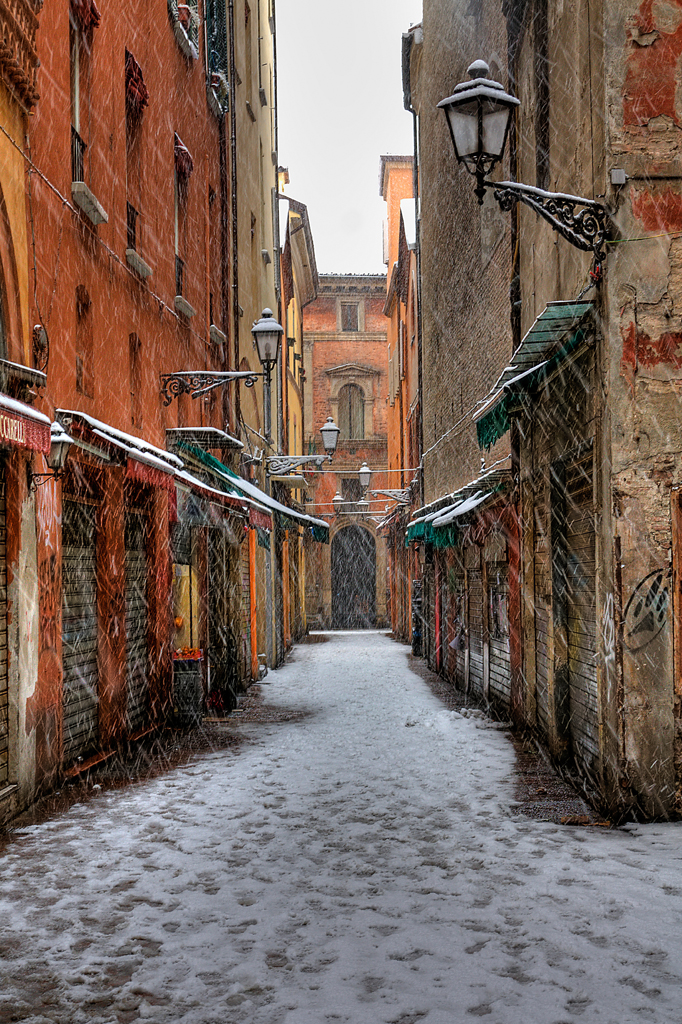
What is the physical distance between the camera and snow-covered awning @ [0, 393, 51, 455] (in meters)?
5.76

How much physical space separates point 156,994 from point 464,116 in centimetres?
516

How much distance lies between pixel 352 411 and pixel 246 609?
2588cm

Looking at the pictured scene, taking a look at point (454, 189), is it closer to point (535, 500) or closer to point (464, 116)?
point (535, 500)

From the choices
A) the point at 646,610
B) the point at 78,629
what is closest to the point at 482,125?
the point at 646,610

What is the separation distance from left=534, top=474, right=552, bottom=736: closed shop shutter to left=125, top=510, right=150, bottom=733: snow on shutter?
13.8 feet

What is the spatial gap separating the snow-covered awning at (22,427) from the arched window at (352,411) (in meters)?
35.4

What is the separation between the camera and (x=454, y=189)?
1712 cm

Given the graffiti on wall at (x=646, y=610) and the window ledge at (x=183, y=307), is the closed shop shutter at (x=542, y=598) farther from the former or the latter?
the window ledge at (x=183, y=307)

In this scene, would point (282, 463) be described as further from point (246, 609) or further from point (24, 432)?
point (24, 432)

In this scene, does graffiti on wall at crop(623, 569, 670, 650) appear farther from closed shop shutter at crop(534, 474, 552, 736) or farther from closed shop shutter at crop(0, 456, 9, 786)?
closed shop shutter at crop(0, 456, 9, 786)

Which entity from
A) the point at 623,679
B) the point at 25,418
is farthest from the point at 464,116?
the point at 623,679

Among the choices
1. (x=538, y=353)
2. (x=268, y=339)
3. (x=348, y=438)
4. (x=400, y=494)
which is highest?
(x=348, y=438)

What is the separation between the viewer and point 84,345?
9234 millimetres

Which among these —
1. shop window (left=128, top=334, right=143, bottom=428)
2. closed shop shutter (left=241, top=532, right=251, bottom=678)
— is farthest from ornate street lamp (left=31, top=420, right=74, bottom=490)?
closed shop shutter (left=241, top=532, right=251, bottom=678)
